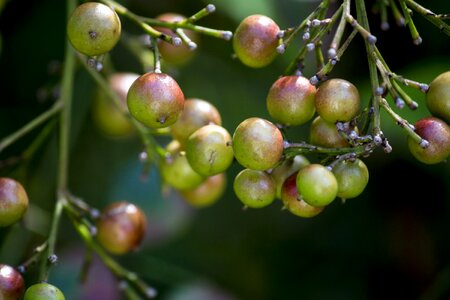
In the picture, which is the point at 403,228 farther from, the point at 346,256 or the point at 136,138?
the point at 136,138

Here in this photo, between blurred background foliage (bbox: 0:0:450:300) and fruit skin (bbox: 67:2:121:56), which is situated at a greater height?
fruit skin (bbox: 67:2:121:56)

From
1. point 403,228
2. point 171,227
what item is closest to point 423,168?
point 403,228

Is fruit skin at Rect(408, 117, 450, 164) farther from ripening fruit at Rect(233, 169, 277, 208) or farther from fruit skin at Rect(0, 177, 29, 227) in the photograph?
fruit skin at Rect(0, 177, 29, 227)

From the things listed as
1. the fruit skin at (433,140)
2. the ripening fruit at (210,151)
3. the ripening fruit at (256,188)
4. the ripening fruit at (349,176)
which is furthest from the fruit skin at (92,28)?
the fruit skin at (433,140)

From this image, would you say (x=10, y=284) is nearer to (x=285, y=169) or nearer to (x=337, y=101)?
(x=285, y=169)

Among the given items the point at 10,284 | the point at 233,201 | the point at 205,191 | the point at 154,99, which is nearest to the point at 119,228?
the point at 205,191

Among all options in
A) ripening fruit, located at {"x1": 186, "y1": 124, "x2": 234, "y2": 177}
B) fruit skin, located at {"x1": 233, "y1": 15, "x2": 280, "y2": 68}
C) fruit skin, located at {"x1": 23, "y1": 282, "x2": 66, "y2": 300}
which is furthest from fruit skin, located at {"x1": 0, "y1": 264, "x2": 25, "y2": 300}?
fruit skin, located at {"x1": 233, "y1": 15, "x2": 280, "y2": 68}

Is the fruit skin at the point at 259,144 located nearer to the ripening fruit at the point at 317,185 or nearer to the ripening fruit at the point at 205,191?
the ripening fruit at the point at 317,185
